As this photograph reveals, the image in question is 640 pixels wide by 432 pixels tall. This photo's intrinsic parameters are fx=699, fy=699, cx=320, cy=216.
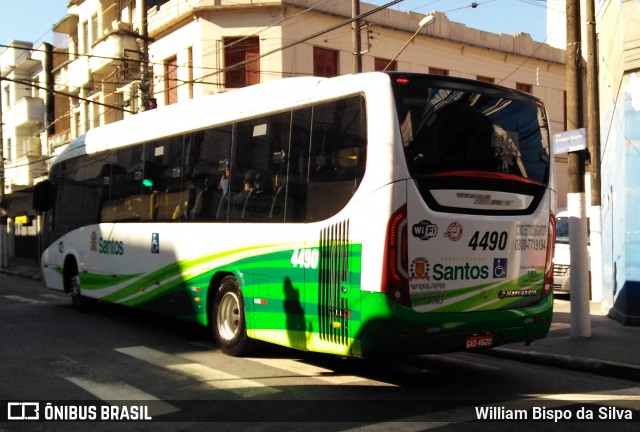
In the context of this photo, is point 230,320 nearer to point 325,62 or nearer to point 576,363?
point 576,363

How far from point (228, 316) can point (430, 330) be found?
3.39 m

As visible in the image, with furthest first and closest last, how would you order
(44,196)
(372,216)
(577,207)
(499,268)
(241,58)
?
(241,58) < (44,196) < (577,207) < (499,268) < (372,216)

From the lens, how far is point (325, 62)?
27062 millimetres

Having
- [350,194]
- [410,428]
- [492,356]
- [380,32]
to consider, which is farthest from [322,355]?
[380,32]

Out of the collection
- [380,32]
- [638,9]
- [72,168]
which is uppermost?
[380,32]

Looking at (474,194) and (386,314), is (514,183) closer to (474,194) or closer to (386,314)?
(474,194)

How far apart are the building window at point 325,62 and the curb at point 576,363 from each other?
60.9 ft

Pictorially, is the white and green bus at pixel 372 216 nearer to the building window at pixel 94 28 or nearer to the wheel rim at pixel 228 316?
the wheel rim at pixel 228 316

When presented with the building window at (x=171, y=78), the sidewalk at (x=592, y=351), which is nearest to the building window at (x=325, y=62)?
the building window at (x=171, y=78)

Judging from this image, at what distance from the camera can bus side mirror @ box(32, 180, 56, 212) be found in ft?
51.2

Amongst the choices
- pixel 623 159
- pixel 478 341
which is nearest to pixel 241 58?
pixel 623 159

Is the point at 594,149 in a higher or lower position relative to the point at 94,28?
lower

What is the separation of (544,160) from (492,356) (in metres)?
3.19

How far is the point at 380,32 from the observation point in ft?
92.2
